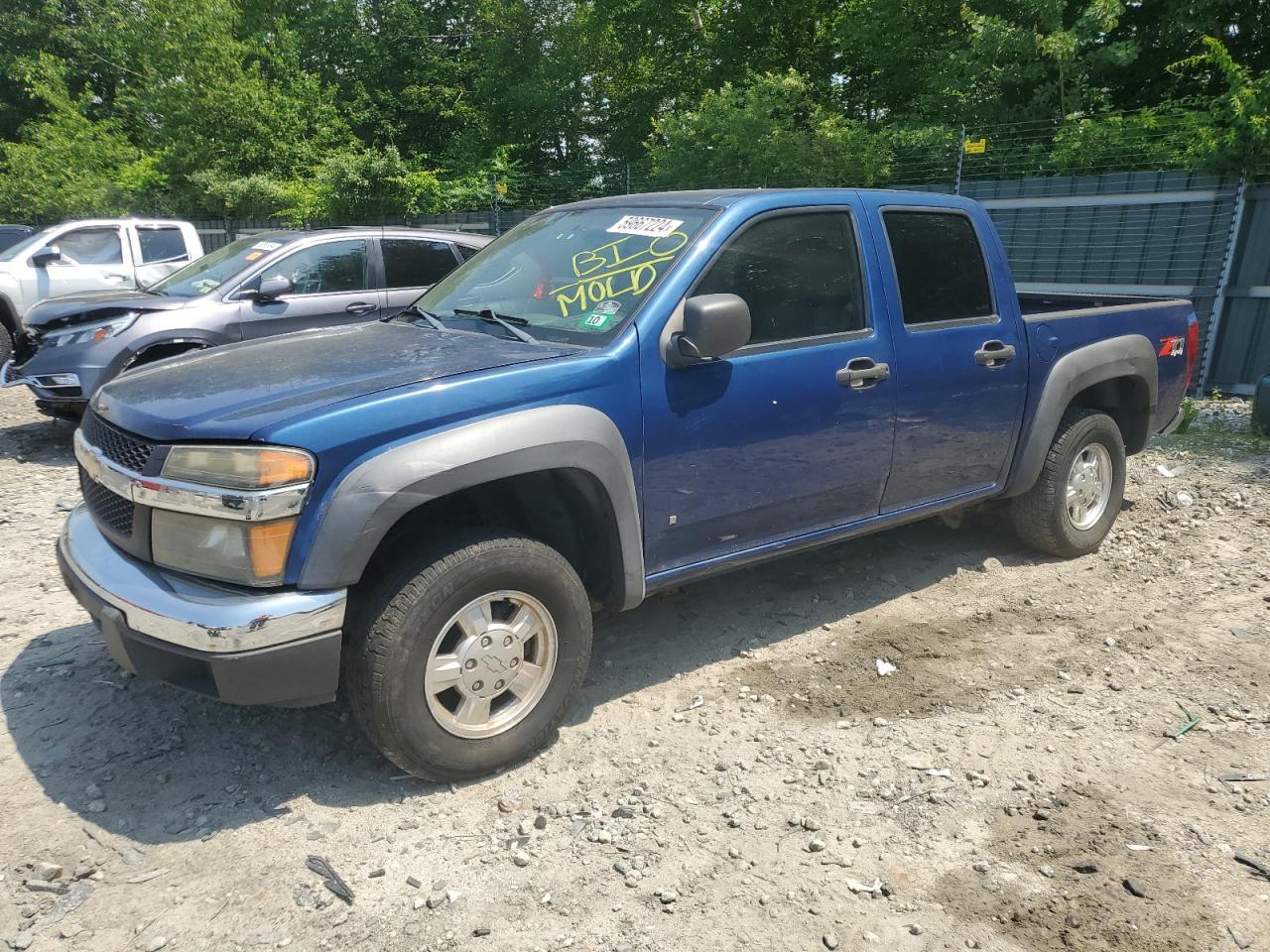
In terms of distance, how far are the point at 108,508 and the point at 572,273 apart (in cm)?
184

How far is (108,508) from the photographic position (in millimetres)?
3062

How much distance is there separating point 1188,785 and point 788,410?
186 cm

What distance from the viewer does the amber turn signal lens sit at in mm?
2633

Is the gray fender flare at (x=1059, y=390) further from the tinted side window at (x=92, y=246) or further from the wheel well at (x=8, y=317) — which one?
the wheel well at (x=8, y=317)

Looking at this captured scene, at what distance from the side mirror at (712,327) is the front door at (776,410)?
0.14 meters

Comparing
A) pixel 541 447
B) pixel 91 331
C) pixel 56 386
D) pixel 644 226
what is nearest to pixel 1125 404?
pixel 644 226

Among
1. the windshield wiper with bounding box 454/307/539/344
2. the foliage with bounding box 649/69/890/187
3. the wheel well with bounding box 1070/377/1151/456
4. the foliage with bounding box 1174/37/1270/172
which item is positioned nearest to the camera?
the windshield wiper with bounding box 454/307/539/344

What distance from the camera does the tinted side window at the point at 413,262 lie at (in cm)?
795

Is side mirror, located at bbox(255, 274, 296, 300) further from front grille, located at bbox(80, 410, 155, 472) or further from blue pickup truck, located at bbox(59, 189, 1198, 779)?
front grille, located at bbox(80, 410, 155, 472)

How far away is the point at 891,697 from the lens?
3.74 metres

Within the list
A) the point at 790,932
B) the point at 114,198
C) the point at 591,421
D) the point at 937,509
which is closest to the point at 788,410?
the point at 591,421

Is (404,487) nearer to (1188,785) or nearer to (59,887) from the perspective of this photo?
(59,887)

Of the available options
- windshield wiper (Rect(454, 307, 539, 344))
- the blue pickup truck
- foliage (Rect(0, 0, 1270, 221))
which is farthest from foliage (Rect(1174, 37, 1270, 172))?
windshield wiper (Rect(454, 307, 539, 344))

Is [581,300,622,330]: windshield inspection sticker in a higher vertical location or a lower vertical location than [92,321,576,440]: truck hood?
higher
